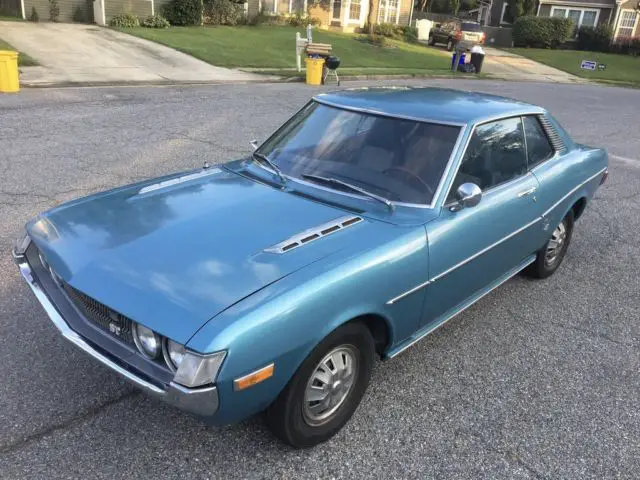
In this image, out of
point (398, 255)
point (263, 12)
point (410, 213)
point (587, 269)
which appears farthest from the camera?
point (263, 12)

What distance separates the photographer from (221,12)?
2594cm

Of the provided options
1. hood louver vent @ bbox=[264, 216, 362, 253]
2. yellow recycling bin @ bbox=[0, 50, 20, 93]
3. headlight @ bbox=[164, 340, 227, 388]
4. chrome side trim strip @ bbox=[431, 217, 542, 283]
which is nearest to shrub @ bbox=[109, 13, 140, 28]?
yellow recycling bin @ bbox=[0, 50, 20, 93]

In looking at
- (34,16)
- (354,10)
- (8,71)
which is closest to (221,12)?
(34,16)

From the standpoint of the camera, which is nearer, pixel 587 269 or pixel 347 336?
pixel 347 336

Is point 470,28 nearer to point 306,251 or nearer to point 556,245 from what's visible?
point 556,245

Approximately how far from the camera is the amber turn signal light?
2.18m

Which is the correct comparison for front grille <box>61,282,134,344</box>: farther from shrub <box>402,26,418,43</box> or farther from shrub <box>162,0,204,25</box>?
shrub <box>402,26,418,43</box>

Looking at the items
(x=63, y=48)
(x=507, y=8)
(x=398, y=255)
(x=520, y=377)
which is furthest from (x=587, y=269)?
(x=507, y=8)

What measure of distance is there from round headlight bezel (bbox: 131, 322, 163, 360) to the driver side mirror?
71.6 inches

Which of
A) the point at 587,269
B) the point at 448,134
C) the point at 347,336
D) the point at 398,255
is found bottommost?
the point at 587,269

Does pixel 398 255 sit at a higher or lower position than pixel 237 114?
higher

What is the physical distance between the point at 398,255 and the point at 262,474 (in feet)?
4.06

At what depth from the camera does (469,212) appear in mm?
3330

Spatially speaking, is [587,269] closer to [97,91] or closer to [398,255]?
[398,255]
